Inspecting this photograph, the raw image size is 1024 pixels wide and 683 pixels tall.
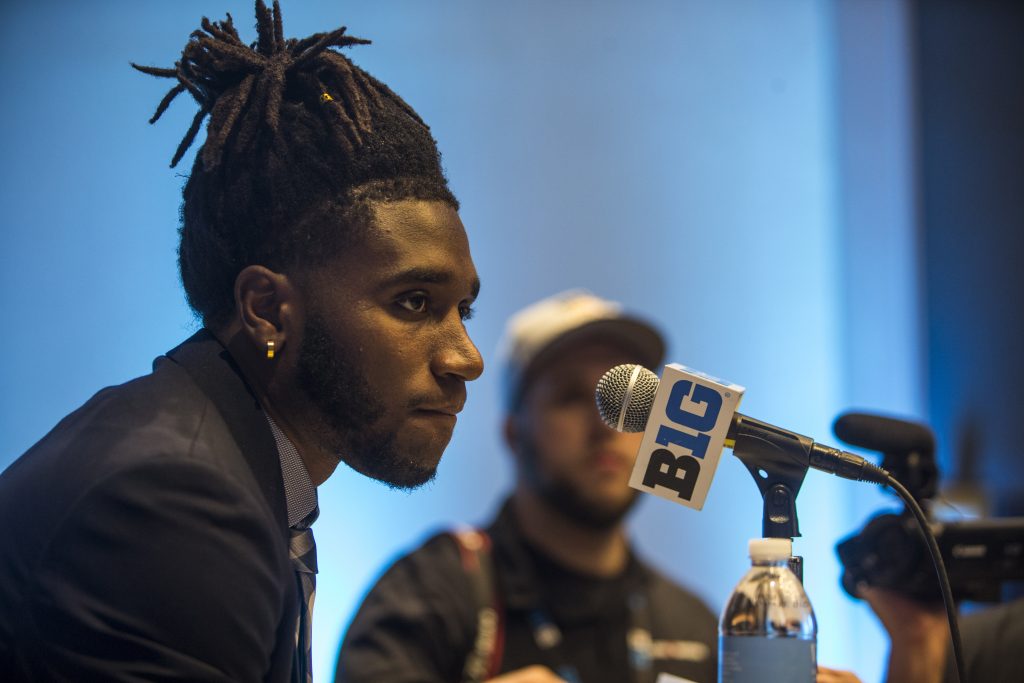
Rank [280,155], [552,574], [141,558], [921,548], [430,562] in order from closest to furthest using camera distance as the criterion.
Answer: [141,558], [280,155], [921,548], [430,562], [552,574]

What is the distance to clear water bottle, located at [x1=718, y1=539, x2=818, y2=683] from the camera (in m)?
1.28

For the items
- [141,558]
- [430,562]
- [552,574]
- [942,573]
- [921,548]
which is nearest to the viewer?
[141,558]

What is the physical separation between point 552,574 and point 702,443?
4.93 feet

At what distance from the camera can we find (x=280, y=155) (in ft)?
4.72

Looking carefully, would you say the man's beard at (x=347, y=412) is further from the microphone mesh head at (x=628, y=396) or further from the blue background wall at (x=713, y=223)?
the blue background wall at (x=713, y=223)


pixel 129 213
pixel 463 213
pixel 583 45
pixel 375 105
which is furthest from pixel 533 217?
pixel 375 105

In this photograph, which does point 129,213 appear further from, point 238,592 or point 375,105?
point 238,592

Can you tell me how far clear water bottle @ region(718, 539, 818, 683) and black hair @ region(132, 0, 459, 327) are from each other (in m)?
0.65

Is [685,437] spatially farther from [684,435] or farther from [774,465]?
[774,465]

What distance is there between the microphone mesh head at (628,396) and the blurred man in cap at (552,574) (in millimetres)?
1142

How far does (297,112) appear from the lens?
146 centimetres

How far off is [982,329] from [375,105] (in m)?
2.76

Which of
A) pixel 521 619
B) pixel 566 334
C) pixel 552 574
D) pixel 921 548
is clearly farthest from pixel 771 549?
pixel 566 334

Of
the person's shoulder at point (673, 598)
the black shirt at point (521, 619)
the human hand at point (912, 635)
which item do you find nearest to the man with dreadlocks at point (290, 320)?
the human hand at point (912, 635)
